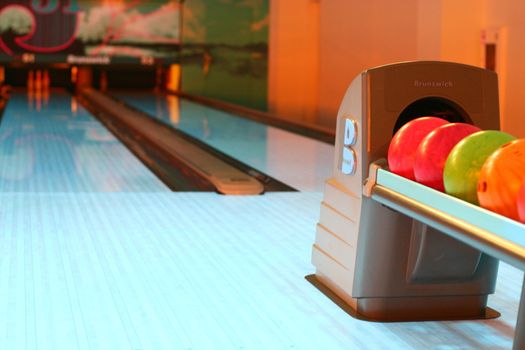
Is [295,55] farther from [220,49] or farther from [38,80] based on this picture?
[38,80]

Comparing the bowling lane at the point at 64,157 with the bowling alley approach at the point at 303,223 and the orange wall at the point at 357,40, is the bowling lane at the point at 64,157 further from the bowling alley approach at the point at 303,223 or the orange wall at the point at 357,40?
the orange wall at the point at 357,40

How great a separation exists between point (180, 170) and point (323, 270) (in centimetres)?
312

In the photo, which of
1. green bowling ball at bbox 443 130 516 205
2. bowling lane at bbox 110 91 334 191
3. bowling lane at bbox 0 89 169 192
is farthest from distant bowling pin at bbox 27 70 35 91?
green bowling ball at bbox 443 130 516 205

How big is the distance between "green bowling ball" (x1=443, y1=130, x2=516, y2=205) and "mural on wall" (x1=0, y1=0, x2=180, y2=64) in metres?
11.8

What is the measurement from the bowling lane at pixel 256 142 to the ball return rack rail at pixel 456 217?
113 inches

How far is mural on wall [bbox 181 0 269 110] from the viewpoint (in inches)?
554

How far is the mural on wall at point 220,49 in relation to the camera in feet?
46.2

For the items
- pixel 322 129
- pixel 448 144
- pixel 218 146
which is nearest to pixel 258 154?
pixel 218 146

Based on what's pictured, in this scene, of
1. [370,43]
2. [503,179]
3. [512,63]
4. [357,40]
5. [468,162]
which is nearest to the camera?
[503,179]

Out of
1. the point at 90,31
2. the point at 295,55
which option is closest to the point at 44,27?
the point at 90,31

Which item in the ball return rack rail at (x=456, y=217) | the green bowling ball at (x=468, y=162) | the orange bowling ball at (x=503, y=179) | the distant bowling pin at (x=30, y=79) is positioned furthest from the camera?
the distant bowling pin at (x=30, y=79)

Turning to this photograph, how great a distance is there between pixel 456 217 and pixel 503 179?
143mm

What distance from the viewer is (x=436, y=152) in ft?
7.88

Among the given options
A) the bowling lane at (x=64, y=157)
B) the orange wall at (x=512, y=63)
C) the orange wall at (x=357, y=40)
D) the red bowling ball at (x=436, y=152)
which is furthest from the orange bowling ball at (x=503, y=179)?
the orange wall at (x=357, y=40)
